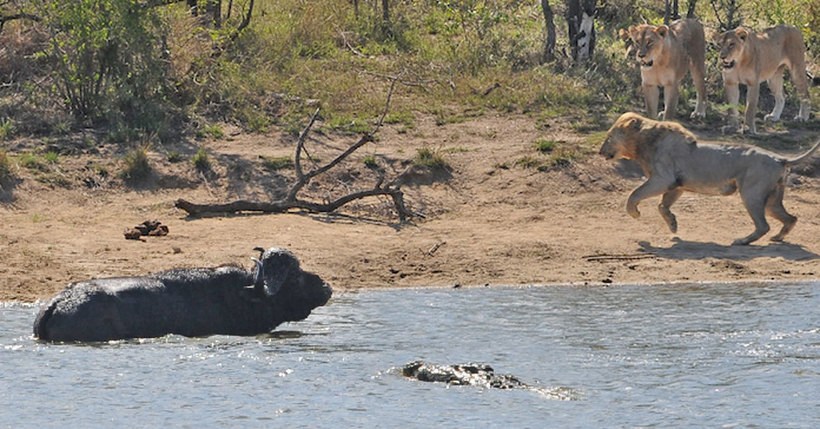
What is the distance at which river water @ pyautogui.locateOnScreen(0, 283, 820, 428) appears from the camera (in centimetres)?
826

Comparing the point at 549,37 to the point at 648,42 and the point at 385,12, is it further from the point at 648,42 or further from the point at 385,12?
the point at 648,42

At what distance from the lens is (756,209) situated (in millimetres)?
13477

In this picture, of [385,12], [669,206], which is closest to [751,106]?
[669,206]

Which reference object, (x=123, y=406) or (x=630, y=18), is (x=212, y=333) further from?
(x=630, y=18)

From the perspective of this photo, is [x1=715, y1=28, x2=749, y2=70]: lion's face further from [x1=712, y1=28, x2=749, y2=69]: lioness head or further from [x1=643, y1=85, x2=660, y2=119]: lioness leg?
[x1=643, y1=85, x2=660, y2=119]: lioness leg

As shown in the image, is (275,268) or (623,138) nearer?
(275,268)

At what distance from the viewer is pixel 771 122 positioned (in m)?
18.2

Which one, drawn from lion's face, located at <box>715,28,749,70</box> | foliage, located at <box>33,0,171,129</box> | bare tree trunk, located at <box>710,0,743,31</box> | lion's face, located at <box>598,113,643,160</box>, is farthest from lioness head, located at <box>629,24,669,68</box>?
foliage, located at <box>33,0,171,129</box>

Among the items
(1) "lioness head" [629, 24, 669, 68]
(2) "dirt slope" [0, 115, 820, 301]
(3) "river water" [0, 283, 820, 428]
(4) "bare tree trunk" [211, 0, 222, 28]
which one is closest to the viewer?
(3) "river water" [0, 283, 820, 428]

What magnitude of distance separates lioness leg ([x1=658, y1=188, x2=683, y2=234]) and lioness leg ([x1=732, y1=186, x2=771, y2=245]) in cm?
61

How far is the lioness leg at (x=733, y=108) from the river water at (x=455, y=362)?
19.7 ft

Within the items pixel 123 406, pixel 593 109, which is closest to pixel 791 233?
pixel 593 109

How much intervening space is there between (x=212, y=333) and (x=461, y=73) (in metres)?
9.67

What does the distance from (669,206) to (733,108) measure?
4.05m
